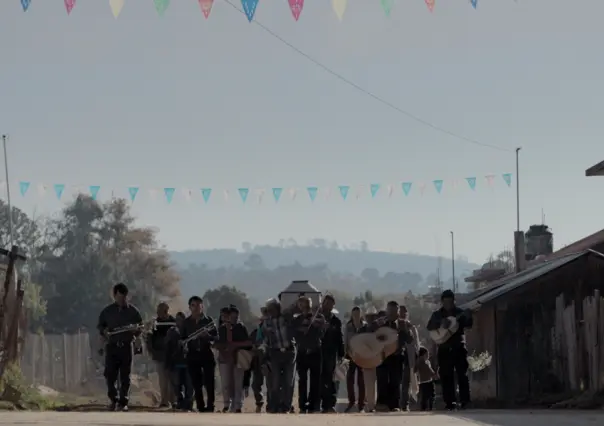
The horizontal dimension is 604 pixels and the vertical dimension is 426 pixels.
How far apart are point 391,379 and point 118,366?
424cm

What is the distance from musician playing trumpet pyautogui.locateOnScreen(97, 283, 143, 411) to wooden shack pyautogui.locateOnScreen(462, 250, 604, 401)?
7.49 m

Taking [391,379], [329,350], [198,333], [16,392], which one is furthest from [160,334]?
[391,379]

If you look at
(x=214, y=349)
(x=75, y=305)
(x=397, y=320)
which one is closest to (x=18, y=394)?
(x=214, y=349)

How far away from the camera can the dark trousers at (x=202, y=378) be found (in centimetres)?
1873

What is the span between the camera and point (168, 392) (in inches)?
795

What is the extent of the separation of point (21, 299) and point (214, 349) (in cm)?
317

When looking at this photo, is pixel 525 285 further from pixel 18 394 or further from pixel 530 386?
pixel 18 394

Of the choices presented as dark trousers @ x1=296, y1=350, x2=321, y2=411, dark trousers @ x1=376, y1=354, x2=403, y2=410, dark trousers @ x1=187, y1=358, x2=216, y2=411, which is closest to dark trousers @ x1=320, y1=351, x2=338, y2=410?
dark trousers @ x1=296, y1=350, x2=321, y2=411

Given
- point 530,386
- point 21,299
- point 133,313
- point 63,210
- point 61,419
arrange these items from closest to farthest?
point 61,419 < point 133,313 < point 21,299 < point 530,386 < point 63,210

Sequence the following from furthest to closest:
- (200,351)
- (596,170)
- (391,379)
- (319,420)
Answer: (596,170)
(391,379)
(200,351)
(319,420)

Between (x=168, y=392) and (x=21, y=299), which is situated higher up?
(x=21, y=299)

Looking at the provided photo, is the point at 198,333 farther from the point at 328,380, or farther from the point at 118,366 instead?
the point at 328,380

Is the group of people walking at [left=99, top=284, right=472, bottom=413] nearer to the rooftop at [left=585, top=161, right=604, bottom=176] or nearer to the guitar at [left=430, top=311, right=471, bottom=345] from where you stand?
the guitar at [left=430, top=311, right=471, bottom=345]

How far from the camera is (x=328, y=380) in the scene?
62.0 ft
